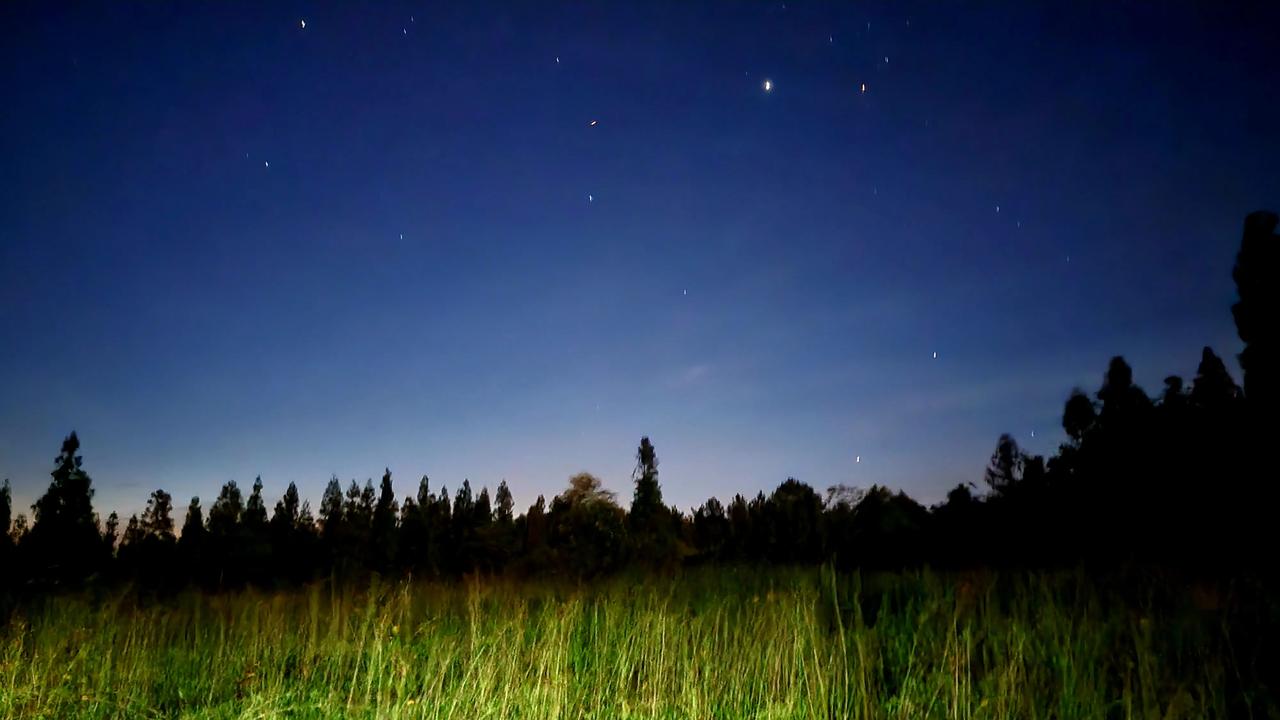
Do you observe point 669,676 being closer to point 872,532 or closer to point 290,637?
point 290,637

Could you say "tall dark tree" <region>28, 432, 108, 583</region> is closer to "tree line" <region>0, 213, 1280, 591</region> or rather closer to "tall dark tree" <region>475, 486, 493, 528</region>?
"tree line" <region>0, 213, 1280, 591</region>

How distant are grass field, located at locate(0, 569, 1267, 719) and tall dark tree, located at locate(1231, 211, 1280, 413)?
17.6 m

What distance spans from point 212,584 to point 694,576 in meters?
7.40

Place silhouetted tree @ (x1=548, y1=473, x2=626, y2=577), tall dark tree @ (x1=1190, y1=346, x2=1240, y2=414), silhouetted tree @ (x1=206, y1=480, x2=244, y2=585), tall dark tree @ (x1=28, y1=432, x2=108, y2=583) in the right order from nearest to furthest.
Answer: silhouetted tree @ (x1=548, y1=473, x2=626, y2=577)
tall dark tree @ (x1=1190, y1=346, x2=1240, y2=414)
tall dark tree @ (x1=28, y1=432, x2=108, y2=583)
silhouetted tree @ (x1=206, y1=480, x2=244, y2=585)

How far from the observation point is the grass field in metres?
3.71

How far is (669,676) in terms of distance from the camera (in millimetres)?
4547

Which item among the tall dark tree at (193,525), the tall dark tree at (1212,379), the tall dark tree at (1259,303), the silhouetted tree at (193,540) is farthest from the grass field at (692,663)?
the tall dark tree at (193,525)

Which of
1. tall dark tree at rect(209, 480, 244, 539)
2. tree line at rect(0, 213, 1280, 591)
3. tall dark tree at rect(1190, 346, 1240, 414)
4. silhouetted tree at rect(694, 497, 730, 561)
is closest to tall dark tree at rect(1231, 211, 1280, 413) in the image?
tree line at rect(0, 213, 1280, 591)

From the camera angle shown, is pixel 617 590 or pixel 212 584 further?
pixel 212 584

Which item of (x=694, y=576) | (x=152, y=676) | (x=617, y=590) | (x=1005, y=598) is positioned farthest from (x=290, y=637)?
(x=1005, y=598)

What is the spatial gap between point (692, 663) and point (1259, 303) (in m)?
22.7

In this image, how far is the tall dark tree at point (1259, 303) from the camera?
1775cm

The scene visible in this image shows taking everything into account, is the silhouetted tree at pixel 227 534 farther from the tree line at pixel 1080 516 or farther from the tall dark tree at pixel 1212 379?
the tall dark tree at pixel 1212 379

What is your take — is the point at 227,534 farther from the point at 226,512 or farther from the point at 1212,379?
the point at 1212,379
